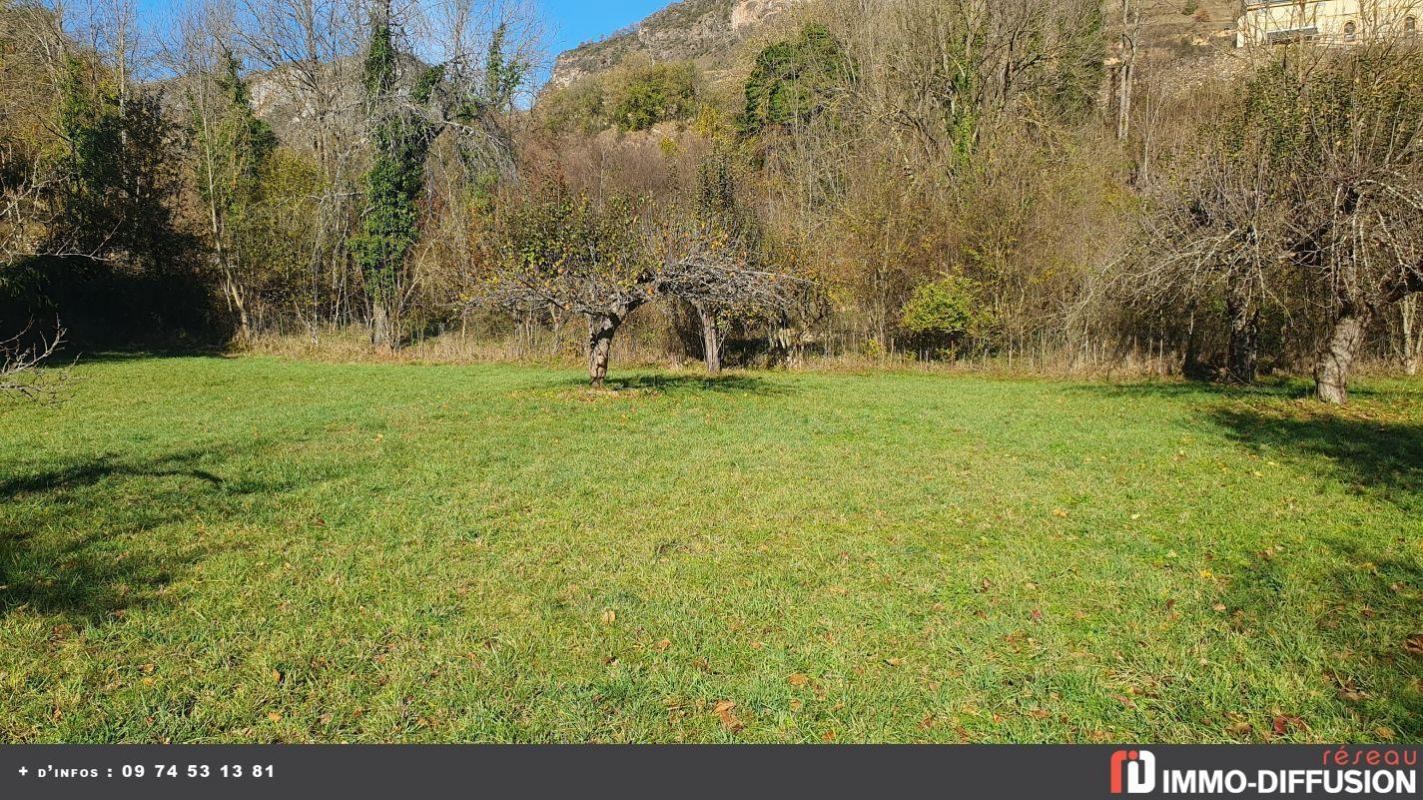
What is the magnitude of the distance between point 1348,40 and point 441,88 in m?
23.4

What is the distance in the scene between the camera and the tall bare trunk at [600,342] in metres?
12.6

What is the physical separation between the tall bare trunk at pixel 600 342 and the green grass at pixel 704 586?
11.0 ft

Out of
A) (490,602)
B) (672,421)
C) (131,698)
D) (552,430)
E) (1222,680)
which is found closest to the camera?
(131,698)

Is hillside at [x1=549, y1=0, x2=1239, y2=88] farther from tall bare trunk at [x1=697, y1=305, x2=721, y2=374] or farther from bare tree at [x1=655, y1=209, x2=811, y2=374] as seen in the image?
bare tree at [x1=655, y1=209, x2=811, y2=374]

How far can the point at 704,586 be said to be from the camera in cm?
481

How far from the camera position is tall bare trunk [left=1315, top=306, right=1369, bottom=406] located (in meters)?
12.1

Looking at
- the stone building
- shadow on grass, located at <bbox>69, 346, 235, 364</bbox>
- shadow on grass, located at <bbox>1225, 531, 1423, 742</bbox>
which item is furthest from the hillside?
shadow on grass, located at <bbox>1225, 531, 1423, 742</bbox>

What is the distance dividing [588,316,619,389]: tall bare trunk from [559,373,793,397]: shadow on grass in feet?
1.86

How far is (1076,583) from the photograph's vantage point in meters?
4.88

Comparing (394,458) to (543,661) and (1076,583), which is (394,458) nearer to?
(543,661)

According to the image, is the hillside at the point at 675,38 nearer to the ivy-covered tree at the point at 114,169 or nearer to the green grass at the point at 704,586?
the ivy-covered tree at the point at 114,169

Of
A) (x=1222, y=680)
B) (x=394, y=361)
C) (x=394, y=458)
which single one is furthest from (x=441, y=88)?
(x=1222, y=680)
